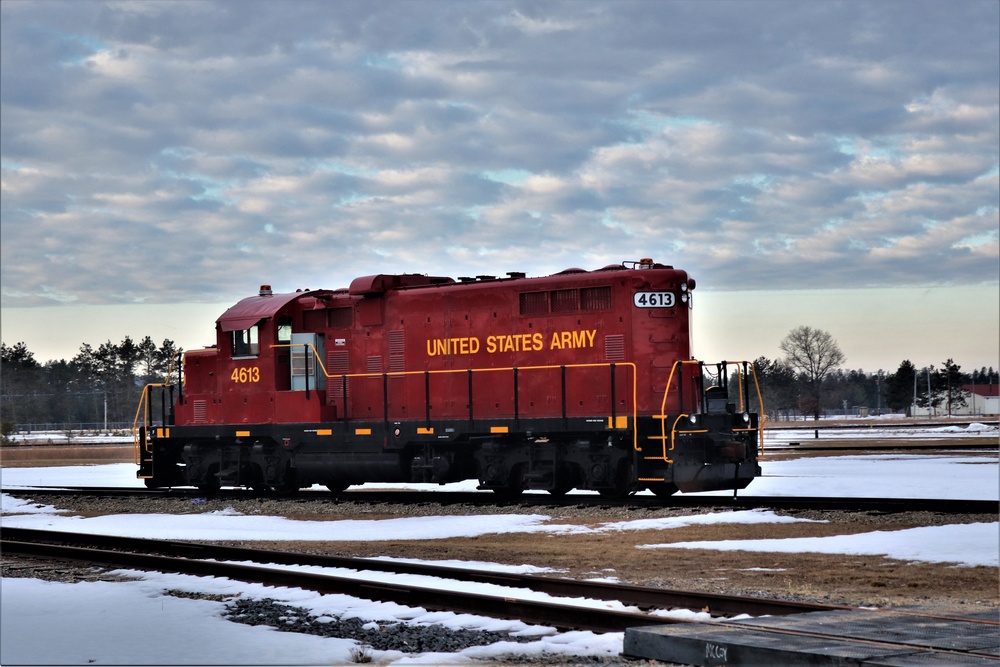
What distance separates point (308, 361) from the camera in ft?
74.3

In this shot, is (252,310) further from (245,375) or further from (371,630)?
(371,630)

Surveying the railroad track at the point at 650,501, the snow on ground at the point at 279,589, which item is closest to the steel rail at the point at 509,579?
the snow on ground at the point at 279,589

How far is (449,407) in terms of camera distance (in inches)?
837

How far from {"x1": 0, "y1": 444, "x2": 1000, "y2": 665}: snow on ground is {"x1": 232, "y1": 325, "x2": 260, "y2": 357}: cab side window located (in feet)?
12.3

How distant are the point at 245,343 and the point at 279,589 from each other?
43.5 ft

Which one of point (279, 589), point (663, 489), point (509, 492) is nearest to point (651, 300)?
point (663, 489)

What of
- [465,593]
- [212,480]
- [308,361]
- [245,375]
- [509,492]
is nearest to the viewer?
[465,593]

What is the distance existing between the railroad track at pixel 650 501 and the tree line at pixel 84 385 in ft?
288

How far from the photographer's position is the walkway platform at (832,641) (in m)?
6.75

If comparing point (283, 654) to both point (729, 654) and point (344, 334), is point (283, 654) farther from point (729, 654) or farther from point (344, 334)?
point (344, 334)

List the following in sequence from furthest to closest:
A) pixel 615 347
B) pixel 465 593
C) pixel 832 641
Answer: pixel 615 347 → pixel 465 593 → pixel 832 641

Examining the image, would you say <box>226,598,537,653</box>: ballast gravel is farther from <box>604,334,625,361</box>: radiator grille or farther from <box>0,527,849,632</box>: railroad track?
<box>604,334,625,361</box>: radiator grille

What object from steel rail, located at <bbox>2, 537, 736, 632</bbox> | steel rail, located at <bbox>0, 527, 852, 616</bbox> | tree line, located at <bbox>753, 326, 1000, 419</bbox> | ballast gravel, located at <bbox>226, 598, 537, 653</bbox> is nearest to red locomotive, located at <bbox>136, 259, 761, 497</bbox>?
steel rail, located at <bbox>0, 527, 852, 616</bbox>

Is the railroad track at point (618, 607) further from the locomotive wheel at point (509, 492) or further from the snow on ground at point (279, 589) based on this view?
the locomotive wheel at point (509, 492)
